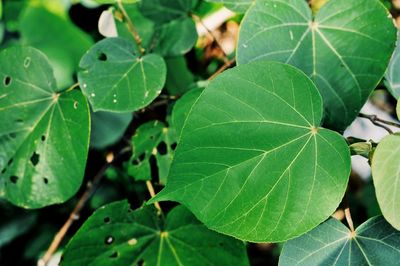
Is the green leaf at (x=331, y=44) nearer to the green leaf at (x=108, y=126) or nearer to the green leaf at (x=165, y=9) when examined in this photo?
the green leaf at (x=165, y=9)

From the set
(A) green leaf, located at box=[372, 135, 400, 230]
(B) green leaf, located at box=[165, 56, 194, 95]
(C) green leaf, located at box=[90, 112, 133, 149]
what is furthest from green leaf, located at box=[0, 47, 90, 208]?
(A) green leaf, located at box=[372, 135, 400, 230]

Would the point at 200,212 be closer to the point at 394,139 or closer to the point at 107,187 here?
the point at 394,139

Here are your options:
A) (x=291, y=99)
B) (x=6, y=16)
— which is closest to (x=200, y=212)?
(x=291, y=99)

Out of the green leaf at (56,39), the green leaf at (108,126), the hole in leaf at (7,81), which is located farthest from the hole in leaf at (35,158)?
the green leaf at (56,39)

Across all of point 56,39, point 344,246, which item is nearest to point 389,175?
point 344,246

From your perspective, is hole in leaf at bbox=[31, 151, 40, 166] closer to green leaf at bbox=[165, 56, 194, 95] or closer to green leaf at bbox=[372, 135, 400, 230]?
green leaf at bbox=[165, 56, 194, 95]

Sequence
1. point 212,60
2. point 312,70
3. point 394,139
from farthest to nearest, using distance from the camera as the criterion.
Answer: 1. point 212,60
2. point 312,70
3. point 394,139
